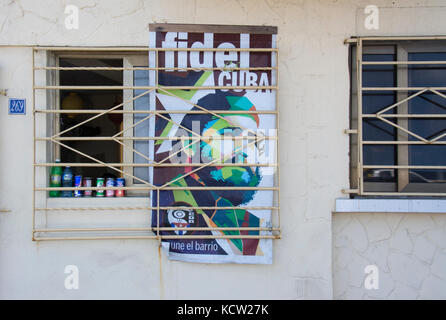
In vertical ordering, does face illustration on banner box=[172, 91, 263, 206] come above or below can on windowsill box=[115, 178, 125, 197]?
above

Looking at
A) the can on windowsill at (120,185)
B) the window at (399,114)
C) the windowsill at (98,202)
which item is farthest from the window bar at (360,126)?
the can on windowsill at (120,185)

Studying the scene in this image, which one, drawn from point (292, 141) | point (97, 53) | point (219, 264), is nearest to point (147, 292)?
point (219, 264)

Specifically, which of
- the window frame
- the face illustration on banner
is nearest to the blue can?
the window frame

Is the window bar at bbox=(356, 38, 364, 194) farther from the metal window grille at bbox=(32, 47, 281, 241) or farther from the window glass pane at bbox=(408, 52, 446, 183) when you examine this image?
the metal window grille at bbox=(32, 47, 281, 241)

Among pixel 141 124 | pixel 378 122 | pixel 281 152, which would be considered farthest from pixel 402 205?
pixel 141 124

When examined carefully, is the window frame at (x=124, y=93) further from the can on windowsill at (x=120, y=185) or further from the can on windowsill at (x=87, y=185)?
the can on windowsill at (x=87, y=185)

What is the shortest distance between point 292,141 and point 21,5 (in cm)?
308

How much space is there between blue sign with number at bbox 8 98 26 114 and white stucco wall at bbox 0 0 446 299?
0.06 meters

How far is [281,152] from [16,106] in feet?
8.99

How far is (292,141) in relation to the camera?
3367 millimetres

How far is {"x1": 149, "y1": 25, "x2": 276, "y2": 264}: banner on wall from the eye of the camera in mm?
3303

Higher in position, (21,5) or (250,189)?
(21,5)

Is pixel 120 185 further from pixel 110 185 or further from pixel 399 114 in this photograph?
pixel 399 114
